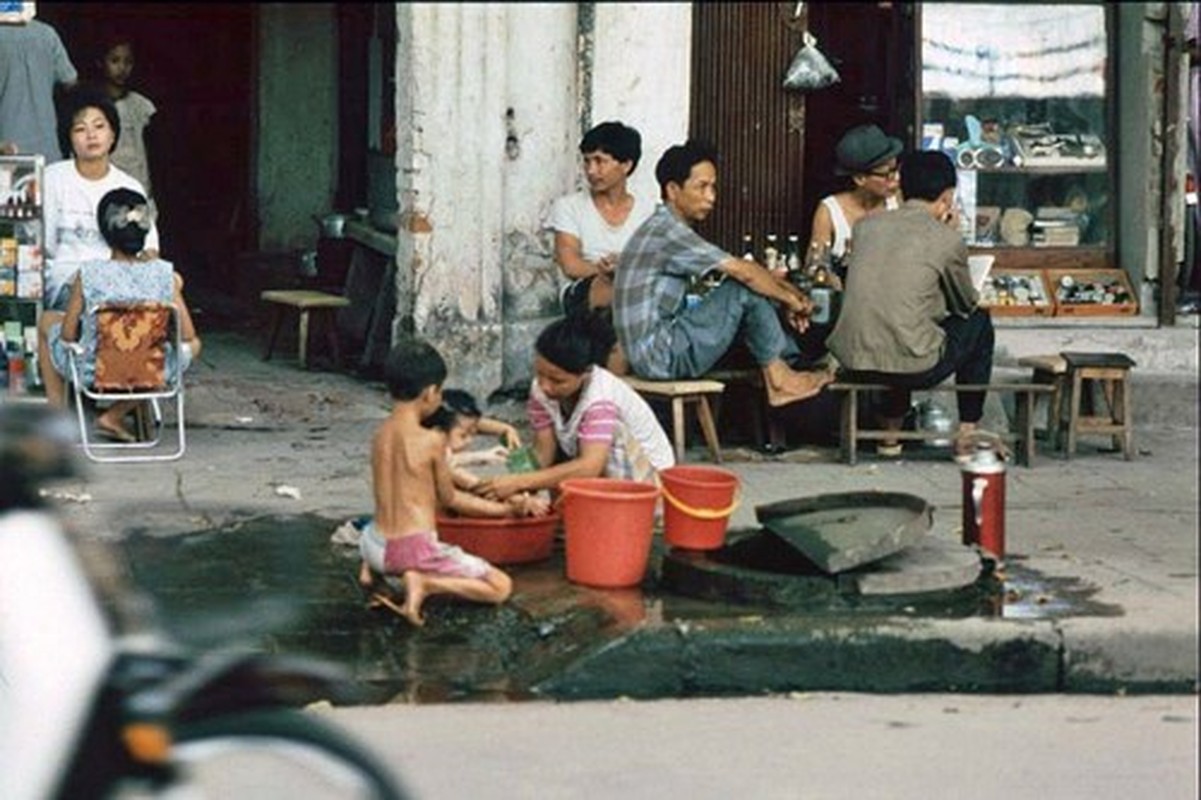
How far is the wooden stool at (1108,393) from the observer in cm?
1129

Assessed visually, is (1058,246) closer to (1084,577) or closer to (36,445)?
(1084,577)

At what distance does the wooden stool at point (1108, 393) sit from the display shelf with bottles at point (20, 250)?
427 cm

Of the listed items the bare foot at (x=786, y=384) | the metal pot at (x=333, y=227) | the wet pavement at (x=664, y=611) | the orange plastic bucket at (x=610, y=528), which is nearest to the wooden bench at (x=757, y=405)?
the bare foot at (x=786, y=384)

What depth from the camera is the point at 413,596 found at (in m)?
8.01

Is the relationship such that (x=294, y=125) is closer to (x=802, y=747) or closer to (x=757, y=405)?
(x=757, y=405)

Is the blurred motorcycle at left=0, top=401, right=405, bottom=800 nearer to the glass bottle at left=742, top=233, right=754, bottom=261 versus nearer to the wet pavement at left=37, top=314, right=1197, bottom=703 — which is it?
the wet pavement at left=37, top=314, right=1197, bottom=703

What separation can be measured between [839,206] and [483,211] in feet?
5.00

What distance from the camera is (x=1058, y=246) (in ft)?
40.5

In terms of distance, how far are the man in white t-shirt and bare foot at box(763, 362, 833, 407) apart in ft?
2.58

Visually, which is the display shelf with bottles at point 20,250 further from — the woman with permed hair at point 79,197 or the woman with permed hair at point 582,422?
the woman with permed hair at point 582,422

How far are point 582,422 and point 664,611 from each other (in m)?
0.95

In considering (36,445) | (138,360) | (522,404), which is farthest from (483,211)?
(36,445)

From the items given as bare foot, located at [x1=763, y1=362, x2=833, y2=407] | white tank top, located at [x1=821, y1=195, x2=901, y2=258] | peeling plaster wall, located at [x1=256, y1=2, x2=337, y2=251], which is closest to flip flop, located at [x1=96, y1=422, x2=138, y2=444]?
bare foot, located at [x1=763, y1=362, x2=833, y2=407]

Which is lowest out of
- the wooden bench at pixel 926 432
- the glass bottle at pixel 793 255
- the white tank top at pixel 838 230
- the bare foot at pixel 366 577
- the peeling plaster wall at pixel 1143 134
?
the bare foot at pixel 366 577
